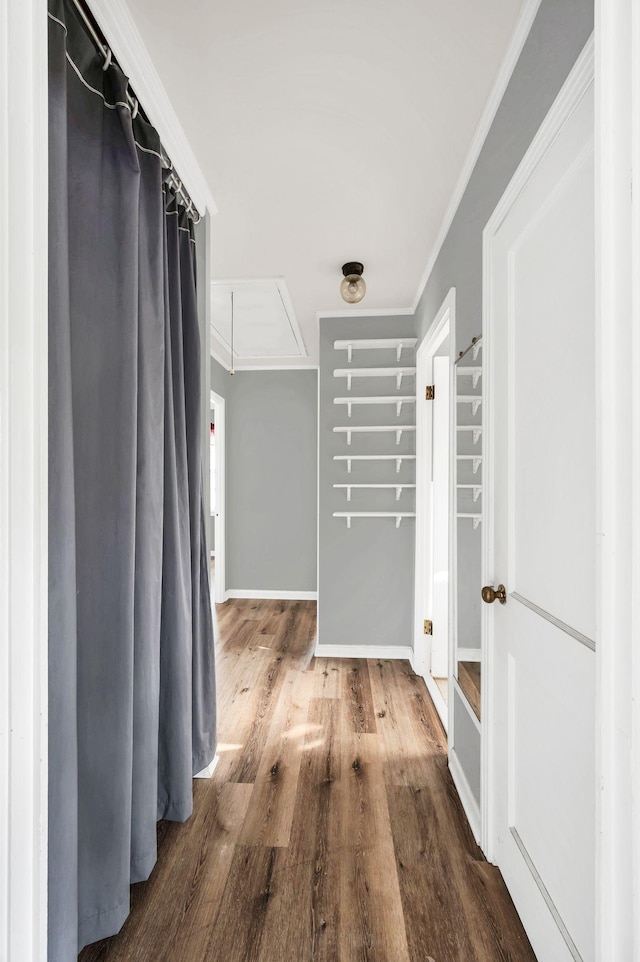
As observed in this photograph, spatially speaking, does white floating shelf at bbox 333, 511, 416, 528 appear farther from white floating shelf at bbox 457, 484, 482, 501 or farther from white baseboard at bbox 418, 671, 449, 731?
white floating shelf at bbox 457, 484, 482, 501

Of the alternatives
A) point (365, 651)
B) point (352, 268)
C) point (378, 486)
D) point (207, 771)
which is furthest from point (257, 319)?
point (207, 771)

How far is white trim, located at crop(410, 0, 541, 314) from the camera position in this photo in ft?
4.06

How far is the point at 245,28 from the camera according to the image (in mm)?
1301

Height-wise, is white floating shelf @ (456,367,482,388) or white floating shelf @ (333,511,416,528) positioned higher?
white floating shelf @ (456,367,482,388)

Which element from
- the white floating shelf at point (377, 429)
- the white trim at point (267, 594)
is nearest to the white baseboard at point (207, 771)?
the white floating shelf at point (377, 429)

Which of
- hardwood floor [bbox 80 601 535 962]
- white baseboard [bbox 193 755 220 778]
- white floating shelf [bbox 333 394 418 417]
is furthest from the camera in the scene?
white floating shelf [bbox 333 394 418 417]

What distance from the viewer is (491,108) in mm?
1527

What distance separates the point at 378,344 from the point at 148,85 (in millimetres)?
2067

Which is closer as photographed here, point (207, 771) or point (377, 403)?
point (207, 771)

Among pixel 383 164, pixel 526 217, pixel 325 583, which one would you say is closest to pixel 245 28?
pixel 383 164

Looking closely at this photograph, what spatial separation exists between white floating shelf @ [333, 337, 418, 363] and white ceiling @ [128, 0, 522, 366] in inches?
30.8

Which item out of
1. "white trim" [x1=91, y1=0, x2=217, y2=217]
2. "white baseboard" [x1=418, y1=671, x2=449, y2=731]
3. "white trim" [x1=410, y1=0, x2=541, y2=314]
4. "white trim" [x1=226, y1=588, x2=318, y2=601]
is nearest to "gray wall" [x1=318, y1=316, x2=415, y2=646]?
"white baseboard" [x1=418, y1=671, x2=449, y2=731]

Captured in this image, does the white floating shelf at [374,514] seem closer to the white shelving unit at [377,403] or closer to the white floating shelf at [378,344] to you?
the white shelving unit at [377,403]
